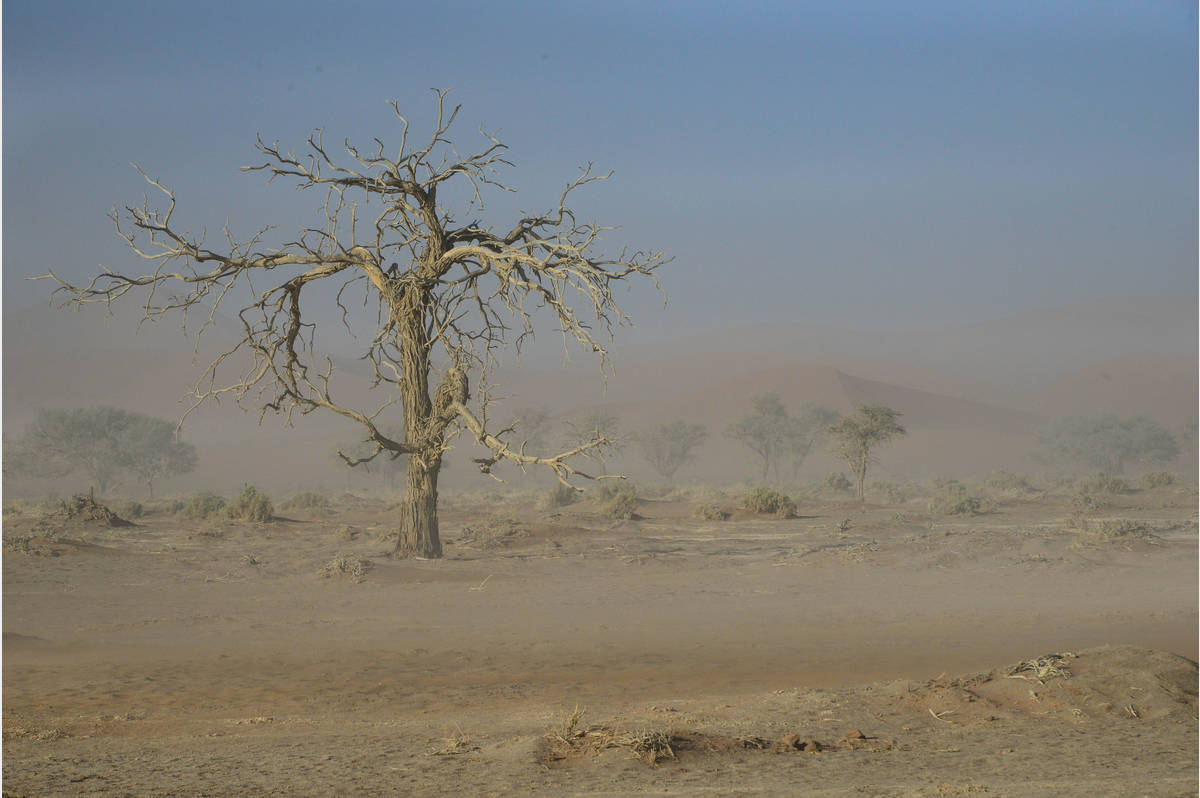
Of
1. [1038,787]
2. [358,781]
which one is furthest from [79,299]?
[1038,787]

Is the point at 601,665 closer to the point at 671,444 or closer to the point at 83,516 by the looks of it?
the point at 83,516

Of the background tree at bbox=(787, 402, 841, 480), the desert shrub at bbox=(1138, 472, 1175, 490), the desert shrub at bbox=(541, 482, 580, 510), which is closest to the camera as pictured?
the desert shrub at bbox=(541, 482, 580, 510)

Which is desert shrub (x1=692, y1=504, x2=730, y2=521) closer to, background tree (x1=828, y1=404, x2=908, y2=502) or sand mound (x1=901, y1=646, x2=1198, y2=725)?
background tree (x1=828, y1=404, x2=908, y2=502)

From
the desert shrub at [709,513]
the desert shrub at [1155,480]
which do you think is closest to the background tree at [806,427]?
the desert shrub at [1155,480]

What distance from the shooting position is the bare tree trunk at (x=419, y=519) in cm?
2047

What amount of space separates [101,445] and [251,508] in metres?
43.6

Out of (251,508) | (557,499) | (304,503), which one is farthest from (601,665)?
(304,503)

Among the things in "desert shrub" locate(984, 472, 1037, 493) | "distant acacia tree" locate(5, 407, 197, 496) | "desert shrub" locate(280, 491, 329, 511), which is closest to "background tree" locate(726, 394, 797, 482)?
"desert shrub" locate(984, 472, 1037, 493)

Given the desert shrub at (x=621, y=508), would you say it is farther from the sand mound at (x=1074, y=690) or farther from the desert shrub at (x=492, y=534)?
the sand mound at (x=1074, y=690)

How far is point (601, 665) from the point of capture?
12.1 metres

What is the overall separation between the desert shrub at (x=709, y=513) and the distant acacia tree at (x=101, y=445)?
1729 inches

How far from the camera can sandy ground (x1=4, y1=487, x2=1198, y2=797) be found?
6.98 m

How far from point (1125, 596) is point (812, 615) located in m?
5.33

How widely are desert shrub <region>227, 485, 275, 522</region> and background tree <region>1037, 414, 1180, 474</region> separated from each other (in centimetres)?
6456
